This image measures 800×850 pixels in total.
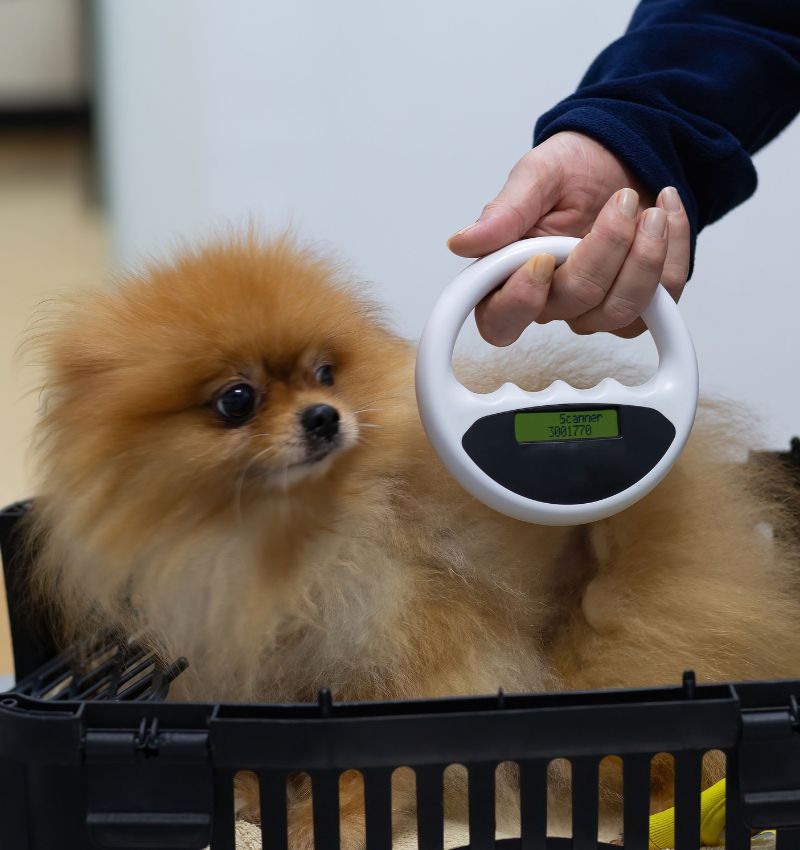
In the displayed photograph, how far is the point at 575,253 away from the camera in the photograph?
86 centimetres

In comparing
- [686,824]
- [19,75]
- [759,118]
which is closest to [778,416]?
[759,118]

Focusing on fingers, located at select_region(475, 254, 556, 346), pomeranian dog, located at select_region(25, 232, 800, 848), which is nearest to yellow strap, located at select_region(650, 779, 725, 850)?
pomeranian dog, located at select_region(25, 232, 800, 848)

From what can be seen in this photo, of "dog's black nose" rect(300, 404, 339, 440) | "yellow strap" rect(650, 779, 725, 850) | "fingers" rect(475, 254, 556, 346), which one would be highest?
"fingers" rect(475, 254, 556, 346)

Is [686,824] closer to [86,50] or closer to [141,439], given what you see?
[141,439]

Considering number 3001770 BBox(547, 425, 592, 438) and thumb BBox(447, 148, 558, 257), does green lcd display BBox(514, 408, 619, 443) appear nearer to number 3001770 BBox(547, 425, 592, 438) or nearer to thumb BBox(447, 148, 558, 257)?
number 3001770 BBox(547, 425, 592, 438)

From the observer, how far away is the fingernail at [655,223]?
86cm

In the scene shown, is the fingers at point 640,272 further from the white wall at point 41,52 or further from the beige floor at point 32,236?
the white wall at point 41,52

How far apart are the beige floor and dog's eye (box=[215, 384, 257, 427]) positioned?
153 centimetres

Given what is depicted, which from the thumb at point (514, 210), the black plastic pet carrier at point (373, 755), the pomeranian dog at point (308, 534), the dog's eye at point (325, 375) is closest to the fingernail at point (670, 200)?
the thumb at point (514, 210)

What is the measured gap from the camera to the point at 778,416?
5.91ft

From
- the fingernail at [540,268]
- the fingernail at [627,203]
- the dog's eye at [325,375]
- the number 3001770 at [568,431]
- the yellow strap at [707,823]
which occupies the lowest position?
the yellow strap at [707,823]

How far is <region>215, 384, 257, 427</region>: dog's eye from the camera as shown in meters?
0.87

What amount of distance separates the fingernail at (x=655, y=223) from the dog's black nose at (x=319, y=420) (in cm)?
31

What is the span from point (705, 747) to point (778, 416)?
1262 mm
